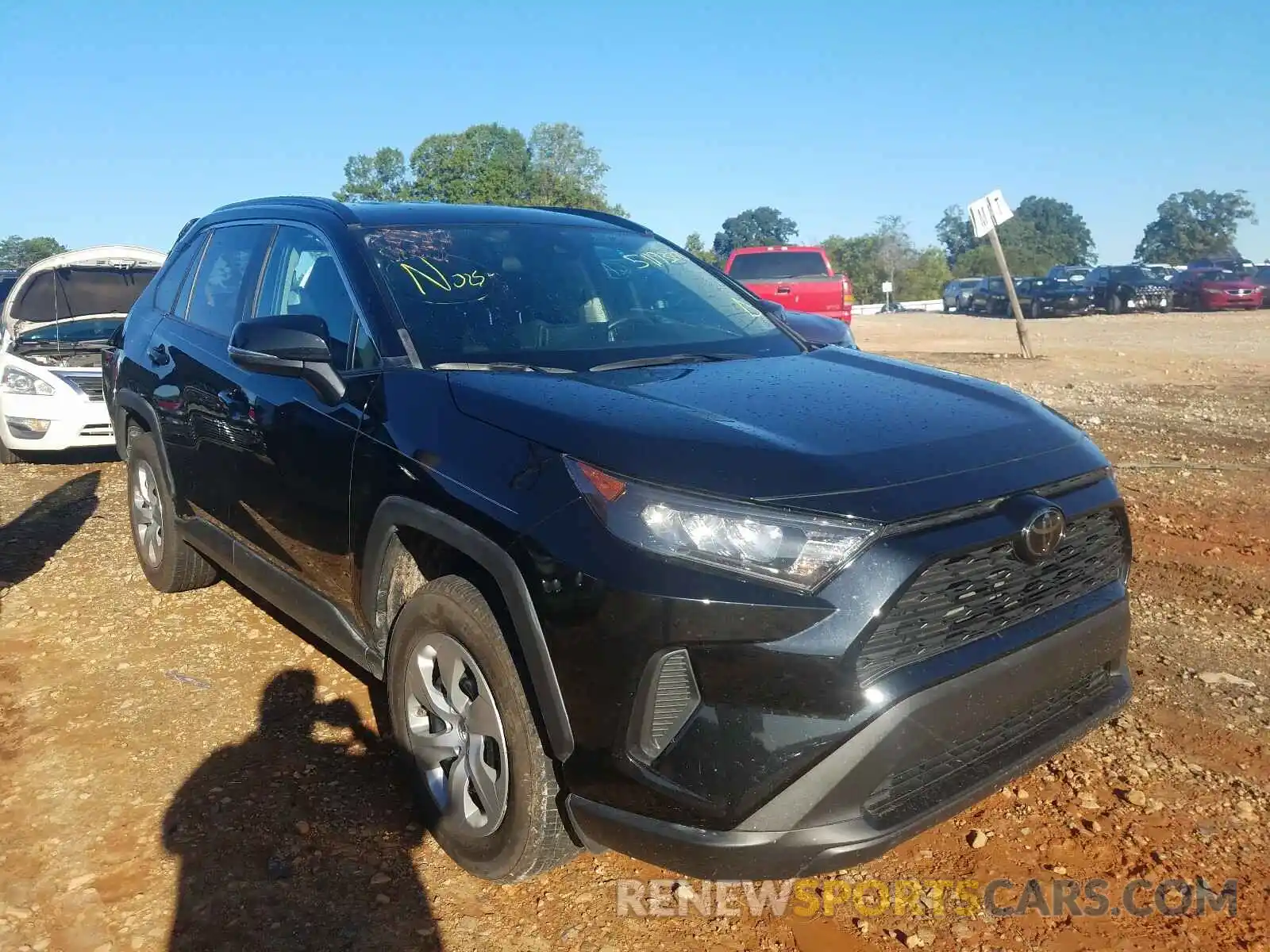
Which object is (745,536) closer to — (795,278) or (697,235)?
(795,278)

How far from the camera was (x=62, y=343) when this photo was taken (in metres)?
8.49

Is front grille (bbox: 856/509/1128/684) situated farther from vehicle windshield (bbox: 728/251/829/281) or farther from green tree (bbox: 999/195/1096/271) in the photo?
green tree (bbox: 999/195/1096/271)

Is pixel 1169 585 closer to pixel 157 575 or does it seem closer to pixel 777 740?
pixel 777 740

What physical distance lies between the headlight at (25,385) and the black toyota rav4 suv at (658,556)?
18.2 ft

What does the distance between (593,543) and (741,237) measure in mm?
123159

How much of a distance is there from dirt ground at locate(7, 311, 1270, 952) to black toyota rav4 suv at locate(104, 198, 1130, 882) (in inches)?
11.4

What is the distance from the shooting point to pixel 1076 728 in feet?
8.23

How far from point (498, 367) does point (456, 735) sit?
1.04m

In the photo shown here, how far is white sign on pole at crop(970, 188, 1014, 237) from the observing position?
1391 cm

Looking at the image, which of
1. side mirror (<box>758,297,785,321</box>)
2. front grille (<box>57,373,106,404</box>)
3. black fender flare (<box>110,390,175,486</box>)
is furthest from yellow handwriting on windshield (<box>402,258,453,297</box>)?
front grille (<box>57,373,106,404</box>)

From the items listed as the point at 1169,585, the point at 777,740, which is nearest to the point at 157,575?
the point at 777,740

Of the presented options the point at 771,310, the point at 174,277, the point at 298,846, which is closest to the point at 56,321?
the point at 174,277

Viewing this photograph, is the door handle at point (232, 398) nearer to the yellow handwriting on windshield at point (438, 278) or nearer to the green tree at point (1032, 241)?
the yellow handwriting on windshield at point (438, 278)

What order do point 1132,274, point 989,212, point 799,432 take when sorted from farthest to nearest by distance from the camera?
point 1132,274 → point 989,212 → point 799,432
